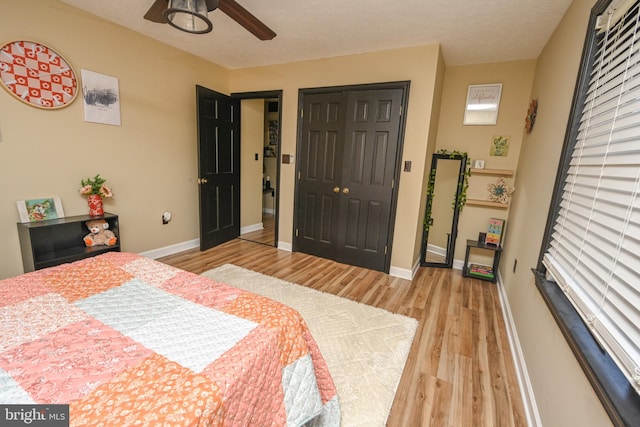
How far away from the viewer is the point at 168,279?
1406 millimetres

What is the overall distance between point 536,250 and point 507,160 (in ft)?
5.55

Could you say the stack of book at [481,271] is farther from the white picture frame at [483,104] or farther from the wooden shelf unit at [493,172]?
the white picture frame at [483,104]

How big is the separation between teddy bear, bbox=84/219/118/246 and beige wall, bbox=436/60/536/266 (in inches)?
150

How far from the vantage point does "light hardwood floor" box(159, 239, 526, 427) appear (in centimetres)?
150

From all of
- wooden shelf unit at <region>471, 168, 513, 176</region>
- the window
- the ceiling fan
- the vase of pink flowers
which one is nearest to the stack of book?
wooden shelf unit at <region>471, 168, 513, 176</region>

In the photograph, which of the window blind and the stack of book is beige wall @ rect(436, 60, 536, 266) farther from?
the window blind

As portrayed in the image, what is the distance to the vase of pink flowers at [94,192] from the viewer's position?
264cm

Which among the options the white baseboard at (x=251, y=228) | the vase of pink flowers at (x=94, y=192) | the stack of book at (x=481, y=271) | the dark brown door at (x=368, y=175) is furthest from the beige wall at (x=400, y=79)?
the vase of pink flowers at (x=94, y=192)

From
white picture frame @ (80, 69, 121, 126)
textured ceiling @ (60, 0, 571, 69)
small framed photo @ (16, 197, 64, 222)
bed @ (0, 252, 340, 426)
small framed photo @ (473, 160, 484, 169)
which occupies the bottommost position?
bed @ (0, 252, 340, 426)

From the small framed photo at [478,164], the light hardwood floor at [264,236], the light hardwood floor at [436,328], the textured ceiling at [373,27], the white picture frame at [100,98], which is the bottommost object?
the light hardwood floor at [436,328]

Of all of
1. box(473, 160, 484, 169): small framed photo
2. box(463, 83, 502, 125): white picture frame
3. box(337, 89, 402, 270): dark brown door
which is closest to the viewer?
box(337, 89, 402, 270): dark brown door

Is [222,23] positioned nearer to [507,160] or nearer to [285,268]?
[285,268]

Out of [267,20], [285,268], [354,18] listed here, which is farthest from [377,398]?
[267,20]

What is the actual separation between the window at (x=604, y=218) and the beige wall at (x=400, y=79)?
1.39 metres
